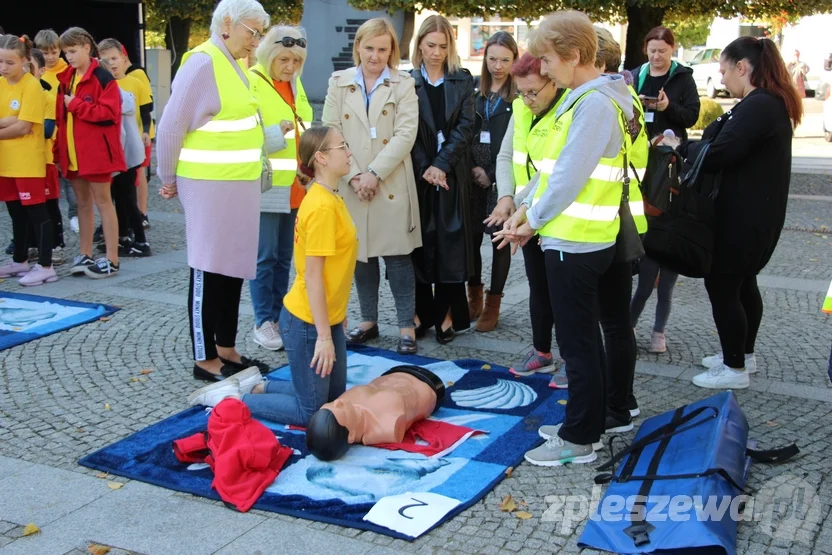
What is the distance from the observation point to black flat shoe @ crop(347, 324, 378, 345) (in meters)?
5.91

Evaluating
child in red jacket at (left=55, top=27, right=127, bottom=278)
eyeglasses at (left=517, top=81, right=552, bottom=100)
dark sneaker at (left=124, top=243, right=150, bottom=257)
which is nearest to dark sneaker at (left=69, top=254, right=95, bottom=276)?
child in red jacket at (left=55, top=27, right=127, bottom=278)

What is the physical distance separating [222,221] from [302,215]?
81 cm

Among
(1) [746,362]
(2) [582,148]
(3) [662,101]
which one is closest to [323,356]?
(2) [582,148]

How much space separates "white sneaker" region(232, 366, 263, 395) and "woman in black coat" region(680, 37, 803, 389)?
8.21ft

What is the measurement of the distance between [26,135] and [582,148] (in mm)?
5114

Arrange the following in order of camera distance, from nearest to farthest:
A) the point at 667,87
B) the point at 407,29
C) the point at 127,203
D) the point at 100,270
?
the point at 667,87, the point at 100,270, the point at 127,203, the point at 407,29

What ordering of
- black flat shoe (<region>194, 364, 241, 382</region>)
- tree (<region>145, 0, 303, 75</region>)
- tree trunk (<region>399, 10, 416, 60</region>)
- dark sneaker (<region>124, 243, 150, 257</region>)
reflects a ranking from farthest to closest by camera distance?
tree (<region>145, 0, 303, 75</region>) → tree trunk (<region>399, 10, 416, 60</region>) → dark sneaker (<region>124, 243, 150, 257</region>) → black flat shoe (<region>194, 364, 241, 382</region>)

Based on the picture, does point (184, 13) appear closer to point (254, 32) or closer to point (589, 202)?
point (254, 32)

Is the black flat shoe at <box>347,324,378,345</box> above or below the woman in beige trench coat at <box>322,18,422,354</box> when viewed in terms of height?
below

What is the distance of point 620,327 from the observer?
165 inches

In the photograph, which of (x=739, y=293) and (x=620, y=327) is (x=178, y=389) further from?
(x=739, y=293)

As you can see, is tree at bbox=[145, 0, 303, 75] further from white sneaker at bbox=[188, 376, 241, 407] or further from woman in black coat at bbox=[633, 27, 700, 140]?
white sneaker at bbox=[188, 376, 241, 407]

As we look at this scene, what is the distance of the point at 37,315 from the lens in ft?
21.0

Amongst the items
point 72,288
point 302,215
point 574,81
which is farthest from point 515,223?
point 72,288
